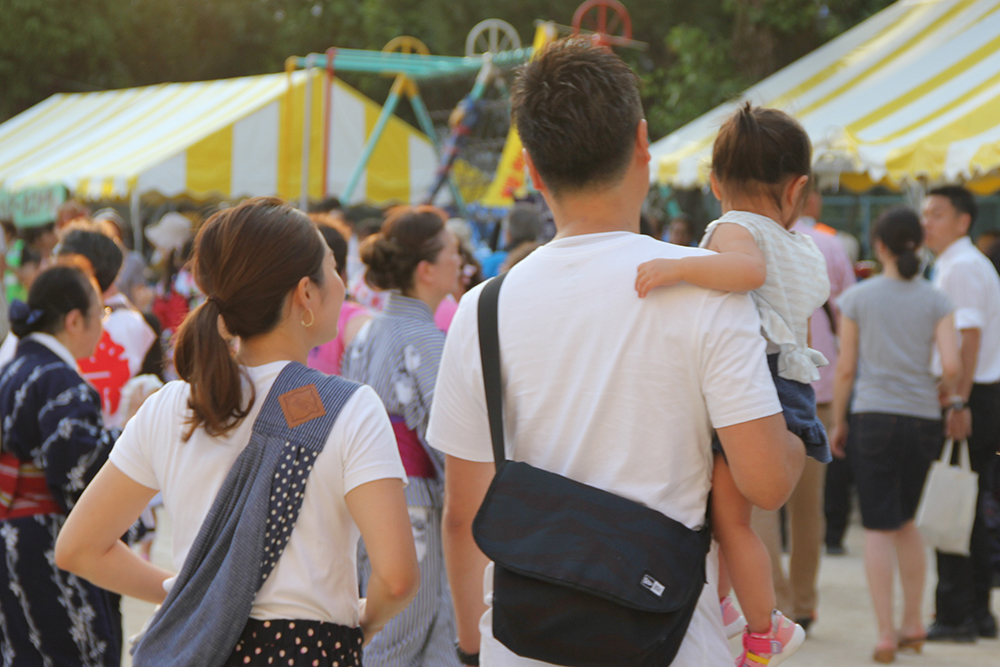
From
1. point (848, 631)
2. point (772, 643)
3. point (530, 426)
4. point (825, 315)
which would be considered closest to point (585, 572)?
point (530, 426)

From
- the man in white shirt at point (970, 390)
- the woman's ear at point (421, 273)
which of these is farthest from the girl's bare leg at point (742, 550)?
the man in white shirt at point (970, 390)

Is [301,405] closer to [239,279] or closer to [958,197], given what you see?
[239,279]

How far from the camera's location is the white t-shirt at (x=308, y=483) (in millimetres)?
1750

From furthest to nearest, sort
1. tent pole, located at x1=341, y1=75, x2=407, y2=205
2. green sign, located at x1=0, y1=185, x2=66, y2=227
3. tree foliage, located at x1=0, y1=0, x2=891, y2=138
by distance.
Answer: tree foliage, located at x1=0, y1=0, x2=891, y2=138 → green sign, located at x1=0, y1=185, x2=66, y2=227 → tent pole, located at x1=341, y1=75, x2=407, y2=205

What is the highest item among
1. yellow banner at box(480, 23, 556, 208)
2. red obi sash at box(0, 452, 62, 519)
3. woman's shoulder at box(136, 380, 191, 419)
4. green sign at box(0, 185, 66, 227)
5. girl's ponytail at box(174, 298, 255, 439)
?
girl's ponytail at box(174, 298, 255, 439)

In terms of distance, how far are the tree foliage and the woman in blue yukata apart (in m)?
11.8

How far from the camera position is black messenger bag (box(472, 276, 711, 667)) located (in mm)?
1531

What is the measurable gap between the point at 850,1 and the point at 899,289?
1033 cm

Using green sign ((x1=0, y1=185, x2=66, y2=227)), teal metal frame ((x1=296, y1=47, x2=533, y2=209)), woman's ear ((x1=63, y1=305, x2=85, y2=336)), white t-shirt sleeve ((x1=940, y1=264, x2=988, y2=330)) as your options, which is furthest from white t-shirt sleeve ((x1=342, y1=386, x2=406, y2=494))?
green sign ((x1=0, y1=185, x2=66, y2=227))

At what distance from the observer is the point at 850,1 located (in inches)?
540

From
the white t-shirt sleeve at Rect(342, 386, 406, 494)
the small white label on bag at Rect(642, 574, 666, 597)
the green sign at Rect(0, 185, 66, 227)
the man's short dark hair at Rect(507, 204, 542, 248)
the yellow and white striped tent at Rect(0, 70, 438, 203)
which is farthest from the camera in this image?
the green sign at Rect(0, 185, 66, 227)

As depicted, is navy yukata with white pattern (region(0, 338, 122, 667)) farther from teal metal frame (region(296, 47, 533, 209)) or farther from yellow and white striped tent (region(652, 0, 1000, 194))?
teal metal frame (region(296, 47, 533, 209))

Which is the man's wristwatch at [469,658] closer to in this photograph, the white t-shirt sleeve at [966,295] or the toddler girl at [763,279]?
the toddler girl at [763,279]

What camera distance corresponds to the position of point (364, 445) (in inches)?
69.0
